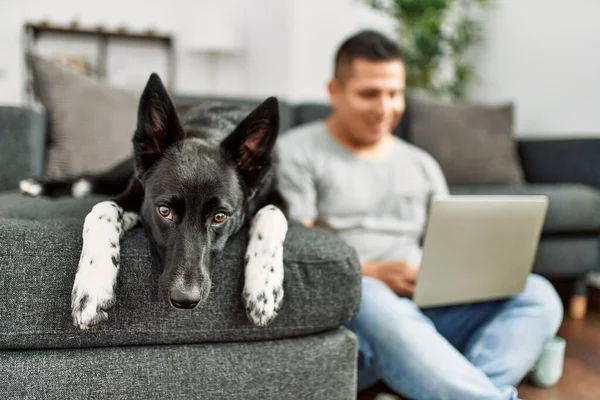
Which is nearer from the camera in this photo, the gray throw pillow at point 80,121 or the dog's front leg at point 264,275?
the dog's front leg at point 264,275

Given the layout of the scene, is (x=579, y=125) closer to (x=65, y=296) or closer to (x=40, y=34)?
(x=65, y=296)

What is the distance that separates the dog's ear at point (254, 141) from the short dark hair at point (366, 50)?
0.73 m

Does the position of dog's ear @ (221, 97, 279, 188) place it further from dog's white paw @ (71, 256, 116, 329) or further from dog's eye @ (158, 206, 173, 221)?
dog's white paw @ (71, 256, 116, 329)

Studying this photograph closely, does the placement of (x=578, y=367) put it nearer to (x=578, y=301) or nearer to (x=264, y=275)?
(x=578, y=301)

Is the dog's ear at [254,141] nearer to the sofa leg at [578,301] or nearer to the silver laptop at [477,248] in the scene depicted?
the silver laptop at [477,248]

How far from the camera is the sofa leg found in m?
2.60

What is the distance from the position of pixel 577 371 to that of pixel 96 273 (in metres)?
1.79

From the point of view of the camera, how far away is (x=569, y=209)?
8.10 ft

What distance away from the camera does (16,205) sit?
4.88 ft

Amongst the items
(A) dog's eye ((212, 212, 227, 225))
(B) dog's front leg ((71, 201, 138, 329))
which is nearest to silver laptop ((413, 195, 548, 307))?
(A) dog's eye ((212, 212, 227, 225))

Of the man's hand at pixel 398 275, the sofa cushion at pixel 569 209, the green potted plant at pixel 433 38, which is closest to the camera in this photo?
the man's hand at pixel 398 275

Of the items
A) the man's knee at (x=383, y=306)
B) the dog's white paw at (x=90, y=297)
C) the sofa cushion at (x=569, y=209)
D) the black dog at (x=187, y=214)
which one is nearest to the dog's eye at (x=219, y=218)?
the black dog at (x=187, y=214)

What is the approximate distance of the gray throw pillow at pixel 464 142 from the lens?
2934 mm

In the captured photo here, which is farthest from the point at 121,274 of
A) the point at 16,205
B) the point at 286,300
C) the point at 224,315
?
the point at 16,205
